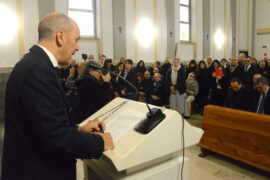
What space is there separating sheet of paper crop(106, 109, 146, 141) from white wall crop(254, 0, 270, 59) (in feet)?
49.7

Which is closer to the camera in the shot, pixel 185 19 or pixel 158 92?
pixel 158 92

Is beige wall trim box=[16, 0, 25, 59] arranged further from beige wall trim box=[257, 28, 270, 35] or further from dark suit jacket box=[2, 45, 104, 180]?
beige wall trim box=[257, 28, 270, 35]

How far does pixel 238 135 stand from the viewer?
3201 mm

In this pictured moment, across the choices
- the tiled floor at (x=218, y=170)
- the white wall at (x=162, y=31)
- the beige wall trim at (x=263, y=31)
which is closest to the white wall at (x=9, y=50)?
the tiled floor at (x=218, y=170)

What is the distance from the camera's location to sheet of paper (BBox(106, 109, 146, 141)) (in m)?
1.43

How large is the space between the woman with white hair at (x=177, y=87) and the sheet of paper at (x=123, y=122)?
4222 millimetres

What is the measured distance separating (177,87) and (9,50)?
16.9ft

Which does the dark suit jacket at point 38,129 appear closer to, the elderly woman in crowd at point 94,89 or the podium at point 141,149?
the podium at point 141,149

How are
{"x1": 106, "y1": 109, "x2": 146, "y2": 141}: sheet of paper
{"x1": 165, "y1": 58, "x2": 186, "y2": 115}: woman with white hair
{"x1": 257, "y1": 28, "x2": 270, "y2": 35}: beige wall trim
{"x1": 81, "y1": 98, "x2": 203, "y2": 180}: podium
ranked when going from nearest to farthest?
{"x1": 81, "y1": 98, "x2": 203, "y2": 180}: podium → {"x1": 106, "y1": 109, "x2": 146, "y2": 141}: sheet of paper → {"x1": 165, "y1": 58, "x2": 186, "y2": 115}: woman with white hair → {"x1": 257, "y1": 28, "x2": 270, "y2": 35}: beige wall trim

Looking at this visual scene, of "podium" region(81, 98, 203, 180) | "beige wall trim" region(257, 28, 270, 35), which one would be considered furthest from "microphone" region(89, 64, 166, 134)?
"beige wall trim" region(257, 28, 270, 35)

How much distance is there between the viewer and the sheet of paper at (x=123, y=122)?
1.43 metres

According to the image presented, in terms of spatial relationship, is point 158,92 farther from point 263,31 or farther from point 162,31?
point 263,31

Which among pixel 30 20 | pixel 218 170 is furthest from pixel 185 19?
pixel 218 170

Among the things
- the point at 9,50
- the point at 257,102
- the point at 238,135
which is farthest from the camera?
the point at 9,50
